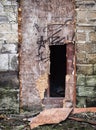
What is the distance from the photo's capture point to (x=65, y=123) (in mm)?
6047

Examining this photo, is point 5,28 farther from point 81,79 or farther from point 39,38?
point 81,79

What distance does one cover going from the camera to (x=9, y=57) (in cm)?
641

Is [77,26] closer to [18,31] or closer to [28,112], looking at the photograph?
[18,31]

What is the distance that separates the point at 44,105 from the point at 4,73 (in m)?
0.92

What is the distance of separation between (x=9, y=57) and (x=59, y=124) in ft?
4.81

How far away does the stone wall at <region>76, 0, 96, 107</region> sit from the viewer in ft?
20.7

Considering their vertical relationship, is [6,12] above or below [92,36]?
above

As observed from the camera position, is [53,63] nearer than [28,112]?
No

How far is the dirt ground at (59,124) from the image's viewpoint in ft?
19.2

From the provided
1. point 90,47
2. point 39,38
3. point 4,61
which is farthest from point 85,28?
point 4,61

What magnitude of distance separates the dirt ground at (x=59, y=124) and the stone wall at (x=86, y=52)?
0.30m

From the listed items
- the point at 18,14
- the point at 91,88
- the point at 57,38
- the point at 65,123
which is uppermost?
the point at 18,14

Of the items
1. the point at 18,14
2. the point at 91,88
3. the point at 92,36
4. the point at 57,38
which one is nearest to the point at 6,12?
the point at 18,14

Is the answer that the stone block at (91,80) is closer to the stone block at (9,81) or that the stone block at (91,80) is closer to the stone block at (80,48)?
the stone block at (80,48)
